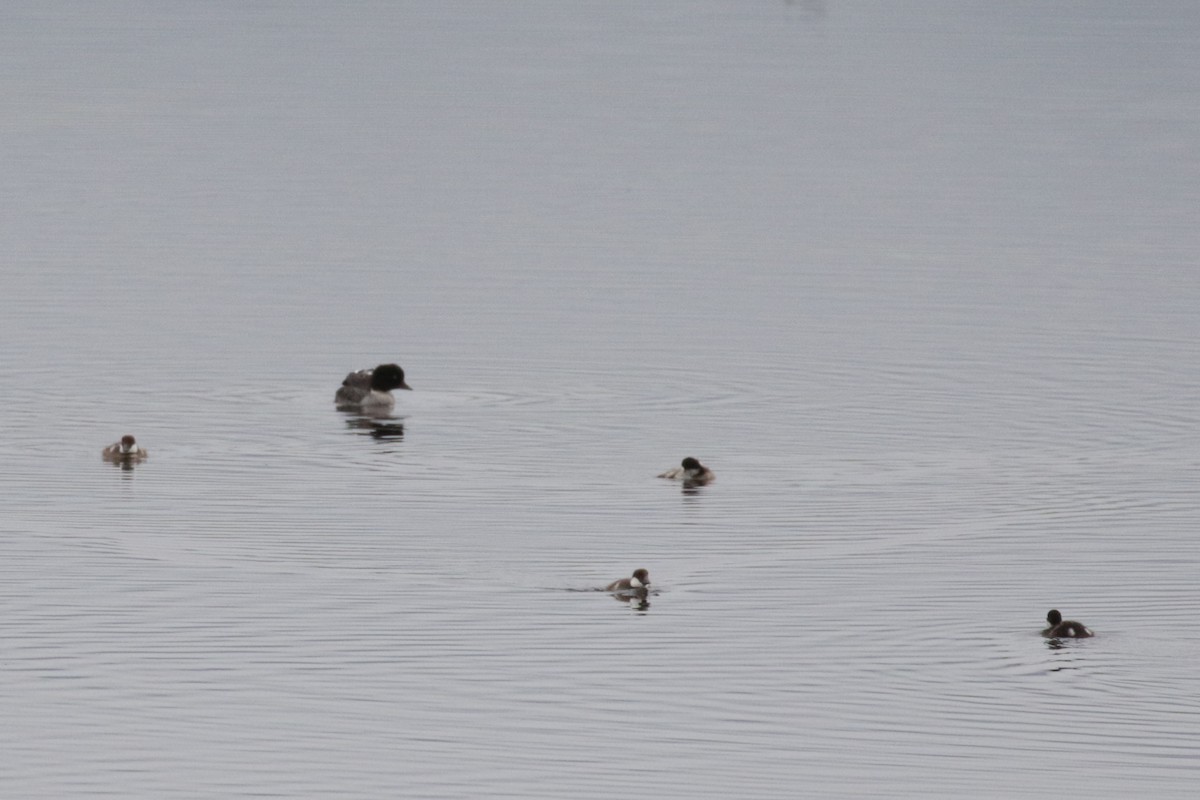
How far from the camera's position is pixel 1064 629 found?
20.8 meters

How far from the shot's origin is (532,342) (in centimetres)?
3819

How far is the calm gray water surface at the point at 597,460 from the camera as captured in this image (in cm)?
1847

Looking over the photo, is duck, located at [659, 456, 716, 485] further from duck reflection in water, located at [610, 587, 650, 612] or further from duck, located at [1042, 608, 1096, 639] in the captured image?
duck, located at [1042, 608, 1096, 639]

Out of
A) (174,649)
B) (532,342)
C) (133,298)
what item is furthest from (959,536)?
(133,298)

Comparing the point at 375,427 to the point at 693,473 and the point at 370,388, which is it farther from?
the point at 693,473

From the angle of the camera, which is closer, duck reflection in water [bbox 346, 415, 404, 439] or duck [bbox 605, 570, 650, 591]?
duck [bbox 605, 570, 650, 591]

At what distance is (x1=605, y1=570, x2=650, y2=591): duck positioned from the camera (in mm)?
22484

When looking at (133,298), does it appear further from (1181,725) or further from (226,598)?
(1181,725)

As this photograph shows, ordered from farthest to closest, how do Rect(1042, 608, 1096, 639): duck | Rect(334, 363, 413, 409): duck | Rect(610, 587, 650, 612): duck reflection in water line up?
Rect(334, 363, 413, 409): duck < Rect(610, 587, 650, 612): duck reflection in water < Rect(1042, 608, 1096, 639): duck

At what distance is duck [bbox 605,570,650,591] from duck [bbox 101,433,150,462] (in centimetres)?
786

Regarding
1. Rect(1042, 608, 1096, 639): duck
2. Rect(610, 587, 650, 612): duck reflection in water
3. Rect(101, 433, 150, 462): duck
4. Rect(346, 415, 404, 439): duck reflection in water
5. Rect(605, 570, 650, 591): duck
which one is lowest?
Rect(1042, 608, 1096, 639): duck

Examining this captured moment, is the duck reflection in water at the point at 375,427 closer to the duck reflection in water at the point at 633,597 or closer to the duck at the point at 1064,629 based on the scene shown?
the duck reflection in water at the point at 633,597

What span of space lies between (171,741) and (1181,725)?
686 cm

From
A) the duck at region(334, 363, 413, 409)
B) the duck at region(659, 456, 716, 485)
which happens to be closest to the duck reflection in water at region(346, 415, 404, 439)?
the duck at region(334, 363, 413, 409)
